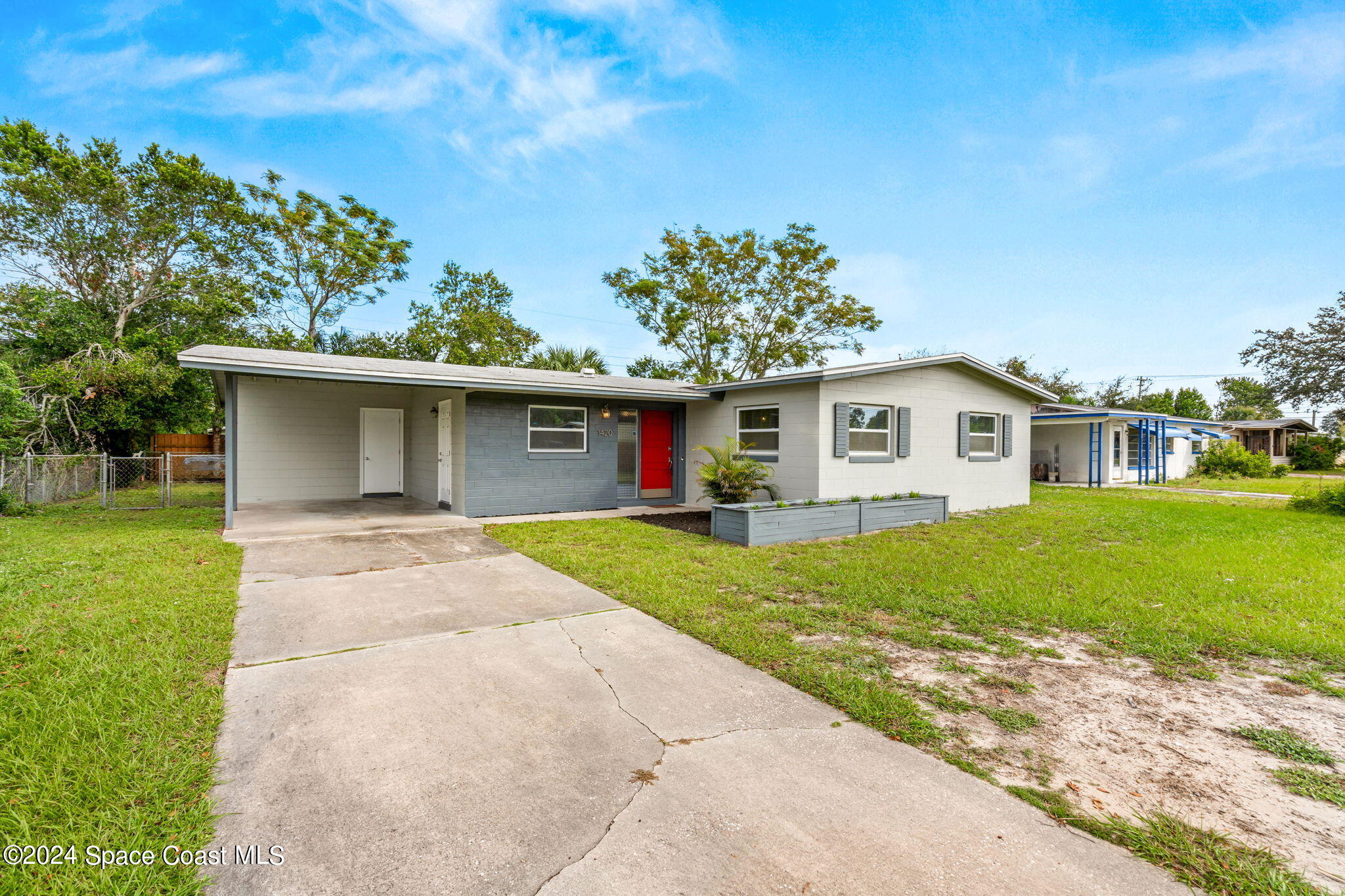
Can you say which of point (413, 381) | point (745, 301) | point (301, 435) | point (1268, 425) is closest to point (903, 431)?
point (413, 381)

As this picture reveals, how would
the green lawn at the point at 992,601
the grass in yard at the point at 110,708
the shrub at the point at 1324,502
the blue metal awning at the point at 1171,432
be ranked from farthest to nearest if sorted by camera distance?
the blue metal awning at the point at 1171,432
the shrub at the point at 1324,502
the green lawn at the point at 992,601
the grass in yard at the point at 110,708

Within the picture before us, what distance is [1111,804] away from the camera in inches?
90.2

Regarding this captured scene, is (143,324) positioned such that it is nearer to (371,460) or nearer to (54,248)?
(54,248)

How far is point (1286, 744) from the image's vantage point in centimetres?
276

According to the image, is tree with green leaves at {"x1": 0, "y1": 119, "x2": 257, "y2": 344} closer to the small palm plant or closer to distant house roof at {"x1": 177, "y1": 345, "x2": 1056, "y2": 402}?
distant house roof at {"x1": 177, "y1": 345, "x2": 1056, "y2": 402}

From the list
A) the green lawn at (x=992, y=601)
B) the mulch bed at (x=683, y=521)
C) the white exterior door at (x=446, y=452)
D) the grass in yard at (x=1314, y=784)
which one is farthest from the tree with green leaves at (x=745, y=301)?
the grass in yard at (x=1314, y=784)

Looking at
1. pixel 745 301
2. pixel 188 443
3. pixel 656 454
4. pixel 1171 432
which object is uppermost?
pixel 745 301

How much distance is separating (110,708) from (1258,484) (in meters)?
26.6

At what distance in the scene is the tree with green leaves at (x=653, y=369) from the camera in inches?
968

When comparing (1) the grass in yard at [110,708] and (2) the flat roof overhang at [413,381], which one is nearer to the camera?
(1) the grass in yard at [110,708]

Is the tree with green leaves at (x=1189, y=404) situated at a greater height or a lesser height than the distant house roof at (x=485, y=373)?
greater

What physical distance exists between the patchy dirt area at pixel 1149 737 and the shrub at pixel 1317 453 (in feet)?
98.0

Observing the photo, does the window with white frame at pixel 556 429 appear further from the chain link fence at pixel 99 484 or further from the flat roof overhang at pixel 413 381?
the chain link fence at pixel 99 484

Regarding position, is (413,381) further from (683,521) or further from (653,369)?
(653,369)
